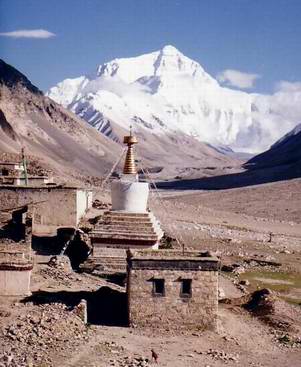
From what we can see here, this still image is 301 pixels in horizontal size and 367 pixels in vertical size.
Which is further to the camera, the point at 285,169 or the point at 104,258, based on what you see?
the point at 285,169

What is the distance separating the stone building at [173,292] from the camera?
16750mm

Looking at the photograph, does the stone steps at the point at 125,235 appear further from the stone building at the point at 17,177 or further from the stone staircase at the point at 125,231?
the stone building at the point at 17,177

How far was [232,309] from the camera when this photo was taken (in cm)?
1969

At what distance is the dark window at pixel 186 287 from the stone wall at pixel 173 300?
2.8 inches

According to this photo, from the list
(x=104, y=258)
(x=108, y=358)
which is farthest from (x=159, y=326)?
(x=104, y=258)

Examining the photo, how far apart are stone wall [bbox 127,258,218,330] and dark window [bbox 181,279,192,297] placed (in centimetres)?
7

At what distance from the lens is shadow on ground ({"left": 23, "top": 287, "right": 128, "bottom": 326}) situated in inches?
676

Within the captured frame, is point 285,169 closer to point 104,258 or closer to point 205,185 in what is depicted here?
point 205,185

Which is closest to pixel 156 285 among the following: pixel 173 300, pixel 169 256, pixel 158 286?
pixel 158 286

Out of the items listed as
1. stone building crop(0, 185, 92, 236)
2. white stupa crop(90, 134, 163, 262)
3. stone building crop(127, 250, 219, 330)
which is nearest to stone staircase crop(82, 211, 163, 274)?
white stupa crop(90, 134, 163, 262)

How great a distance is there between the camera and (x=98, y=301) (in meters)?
18.5

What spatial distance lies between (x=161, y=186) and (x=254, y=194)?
1150 inches

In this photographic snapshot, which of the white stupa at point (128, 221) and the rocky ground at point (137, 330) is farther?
the white stupa at point (128, 221)

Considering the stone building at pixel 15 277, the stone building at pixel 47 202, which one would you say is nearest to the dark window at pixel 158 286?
the stone building at pixel 15 277
